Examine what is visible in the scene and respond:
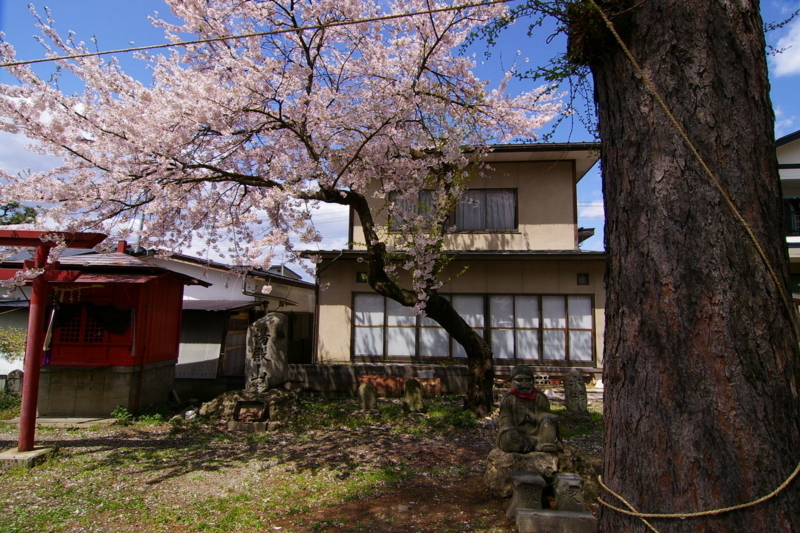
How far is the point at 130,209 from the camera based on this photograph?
8.98 m

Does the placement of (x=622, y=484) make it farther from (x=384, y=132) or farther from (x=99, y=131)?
(x=99, y=131)

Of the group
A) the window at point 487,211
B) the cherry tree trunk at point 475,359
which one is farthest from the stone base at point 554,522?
the window at point 487,211

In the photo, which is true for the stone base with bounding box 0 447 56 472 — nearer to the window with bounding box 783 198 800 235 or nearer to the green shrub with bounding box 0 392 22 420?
the green shrub with bounding box 0 392 22 420

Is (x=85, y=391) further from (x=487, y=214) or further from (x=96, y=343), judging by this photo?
(x=487, y=214)

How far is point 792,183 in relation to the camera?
18.0 m

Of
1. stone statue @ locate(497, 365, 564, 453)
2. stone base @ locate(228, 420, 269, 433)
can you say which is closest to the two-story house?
stone base @ locate(228, 420, 269, 433)

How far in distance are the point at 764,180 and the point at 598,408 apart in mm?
11121

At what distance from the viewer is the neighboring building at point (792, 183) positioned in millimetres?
16938

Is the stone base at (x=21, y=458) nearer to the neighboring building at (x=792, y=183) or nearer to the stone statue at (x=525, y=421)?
the stone statue at (x=525, y=421)

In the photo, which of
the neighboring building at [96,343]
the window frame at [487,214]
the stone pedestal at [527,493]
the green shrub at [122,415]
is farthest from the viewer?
the window frame at [487,214]

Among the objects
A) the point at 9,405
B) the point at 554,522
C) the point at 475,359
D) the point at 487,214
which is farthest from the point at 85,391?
the point at 487,214

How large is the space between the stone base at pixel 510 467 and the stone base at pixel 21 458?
666 cm

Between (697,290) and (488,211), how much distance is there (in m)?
13.8

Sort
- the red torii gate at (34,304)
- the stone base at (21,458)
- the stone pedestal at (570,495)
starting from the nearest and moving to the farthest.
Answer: the stone pedestal at (570,495), the stone base at (21,458), the red torii gate at (34,304)
